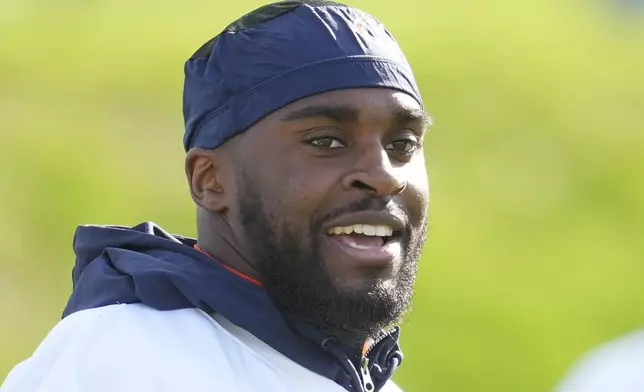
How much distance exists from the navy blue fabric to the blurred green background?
109 inches

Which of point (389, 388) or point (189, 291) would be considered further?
point (389, 388)

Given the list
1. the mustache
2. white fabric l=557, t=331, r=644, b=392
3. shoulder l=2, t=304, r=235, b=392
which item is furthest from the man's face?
white fabric l=557, t=331, r=644, b=392

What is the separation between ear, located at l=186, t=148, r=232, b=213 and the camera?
245 cm

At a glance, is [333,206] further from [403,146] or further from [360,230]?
[403,146]

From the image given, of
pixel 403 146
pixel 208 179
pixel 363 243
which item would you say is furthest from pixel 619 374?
pixel 208 179

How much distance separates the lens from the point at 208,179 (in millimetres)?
2477

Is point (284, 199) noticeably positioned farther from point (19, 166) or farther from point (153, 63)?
point (153, 63)

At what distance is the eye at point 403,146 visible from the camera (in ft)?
7.88

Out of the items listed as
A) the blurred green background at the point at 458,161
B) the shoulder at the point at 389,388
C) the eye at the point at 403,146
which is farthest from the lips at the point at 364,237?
the blurred green background at the point at 458,161

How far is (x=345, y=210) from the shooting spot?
2289 mm

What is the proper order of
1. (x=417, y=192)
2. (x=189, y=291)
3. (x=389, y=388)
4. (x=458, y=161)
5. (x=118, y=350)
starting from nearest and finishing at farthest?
1. (x=118, y=350)
2. (x=189, y=291)
3. (x=417, y=192)
4. (x=389, y=388)
5. (x=458, y=161)

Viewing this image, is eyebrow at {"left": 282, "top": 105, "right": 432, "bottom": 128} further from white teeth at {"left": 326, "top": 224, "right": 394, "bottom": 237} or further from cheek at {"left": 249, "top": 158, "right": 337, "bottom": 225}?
white teeth at {"left": 326, "top": 224, "right": 394, "bottom": 237}

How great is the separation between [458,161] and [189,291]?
13.2ft

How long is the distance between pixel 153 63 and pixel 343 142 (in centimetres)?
431
